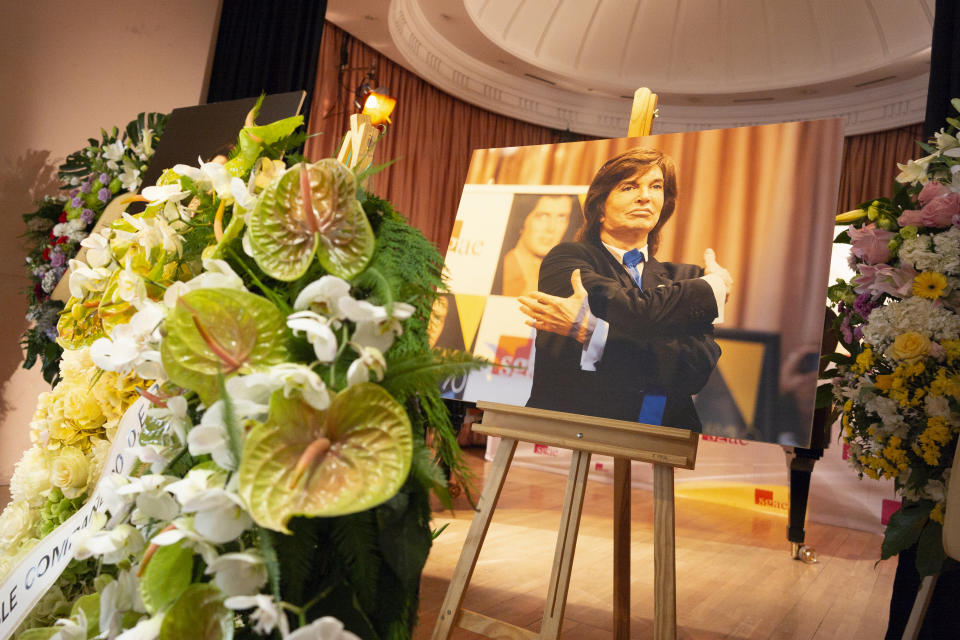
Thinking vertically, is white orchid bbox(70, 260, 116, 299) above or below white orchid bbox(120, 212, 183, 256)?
below

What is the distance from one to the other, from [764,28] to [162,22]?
4.33 metres

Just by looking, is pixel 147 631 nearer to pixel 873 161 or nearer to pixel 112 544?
pixel 112 544

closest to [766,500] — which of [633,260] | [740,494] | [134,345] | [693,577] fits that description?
[740,494]

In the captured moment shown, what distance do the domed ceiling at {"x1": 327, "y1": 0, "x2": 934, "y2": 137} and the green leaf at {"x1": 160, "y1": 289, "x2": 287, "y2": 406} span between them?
4.47 meters

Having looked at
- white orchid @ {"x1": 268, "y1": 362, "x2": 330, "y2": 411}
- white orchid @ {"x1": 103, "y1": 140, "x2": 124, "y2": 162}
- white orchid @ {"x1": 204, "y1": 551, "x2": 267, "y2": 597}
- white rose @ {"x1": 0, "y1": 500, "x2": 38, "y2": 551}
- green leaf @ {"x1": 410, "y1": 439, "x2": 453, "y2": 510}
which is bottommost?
white rose @ {"x1": 0, "y1": 500, "x2": 38, "y2": 551}

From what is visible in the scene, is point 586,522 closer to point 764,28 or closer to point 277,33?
point 277,33

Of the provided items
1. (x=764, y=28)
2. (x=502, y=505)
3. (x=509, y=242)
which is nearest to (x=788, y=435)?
(x=509, y=242)

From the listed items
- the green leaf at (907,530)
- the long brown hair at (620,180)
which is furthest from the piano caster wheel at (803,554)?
the long brown hair at (620,180)

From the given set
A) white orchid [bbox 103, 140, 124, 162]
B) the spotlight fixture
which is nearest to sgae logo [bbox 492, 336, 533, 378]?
white orchid [bbox 103, 140, 124, 162]

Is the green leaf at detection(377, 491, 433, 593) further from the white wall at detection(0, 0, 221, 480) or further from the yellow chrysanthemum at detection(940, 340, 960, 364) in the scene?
the white wall at detection(0, 0, 221, 480)

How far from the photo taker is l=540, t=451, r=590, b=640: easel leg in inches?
62.1

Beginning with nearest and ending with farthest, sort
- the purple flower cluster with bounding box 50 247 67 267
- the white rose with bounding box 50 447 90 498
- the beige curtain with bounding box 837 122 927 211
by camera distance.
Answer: the white rose with bounding box 50 447 90 498 → the purple flower cluster with bounding box 50 247 67 267 → the beige curtain with bounding box 837 122 927 211

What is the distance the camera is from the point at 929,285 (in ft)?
5.77

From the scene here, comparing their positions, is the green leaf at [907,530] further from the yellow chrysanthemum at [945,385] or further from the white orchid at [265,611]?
the white orchid at [265,611]
